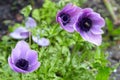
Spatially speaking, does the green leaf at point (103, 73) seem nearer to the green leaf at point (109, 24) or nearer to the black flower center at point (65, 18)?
the black flower center at point (65, 18)

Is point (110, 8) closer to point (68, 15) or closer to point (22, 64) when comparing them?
point (68, 15)

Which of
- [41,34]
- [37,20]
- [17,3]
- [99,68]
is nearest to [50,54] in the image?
[41,34]

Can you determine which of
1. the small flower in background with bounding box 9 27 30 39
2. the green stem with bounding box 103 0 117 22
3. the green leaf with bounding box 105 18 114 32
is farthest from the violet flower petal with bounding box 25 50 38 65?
the green stem with bounding box 103 0 117 22

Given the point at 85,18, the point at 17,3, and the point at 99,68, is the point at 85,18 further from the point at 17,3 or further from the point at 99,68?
the point at 17,3

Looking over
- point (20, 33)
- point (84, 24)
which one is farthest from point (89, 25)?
point (20, 33)

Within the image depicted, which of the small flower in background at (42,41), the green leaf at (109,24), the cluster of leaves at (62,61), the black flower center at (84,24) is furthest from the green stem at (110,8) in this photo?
the black flower center at (84,24)
